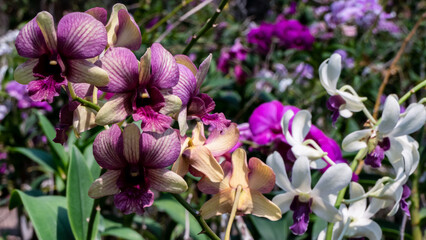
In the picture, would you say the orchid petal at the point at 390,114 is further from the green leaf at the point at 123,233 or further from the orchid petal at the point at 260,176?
the green leaf at the point at 123,233

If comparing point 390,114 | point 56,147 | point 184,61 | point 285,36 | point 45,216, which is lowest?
point 285,36

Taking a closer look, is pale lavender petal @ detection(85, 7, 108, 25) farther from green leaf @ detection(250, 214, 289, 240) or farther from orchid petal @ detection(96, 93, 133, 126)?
Answer: green leaf @ detection(250, 214, 289, 240)

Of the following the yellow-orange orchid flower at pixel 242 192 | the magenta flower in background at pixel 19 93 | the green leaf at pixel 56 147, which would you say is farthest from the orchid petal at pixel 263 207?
the magenta flower in background at pixel 19 93

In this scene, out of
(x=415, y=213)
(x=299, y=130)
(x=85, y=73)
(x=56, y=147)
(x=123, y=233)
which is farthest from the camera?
(x=56, y=147)

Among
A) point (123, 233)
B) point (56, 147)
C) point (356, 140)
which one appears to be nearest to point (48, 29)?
point (356, 140)

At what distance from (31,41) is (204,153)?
227mm

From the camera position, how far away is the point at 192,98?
1.66 ft

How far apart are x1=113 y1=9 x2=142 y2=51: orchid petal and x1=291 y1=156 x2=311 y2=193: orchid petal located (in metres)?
0.26

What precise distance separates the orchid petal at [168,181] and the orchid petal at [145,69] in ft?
0.33

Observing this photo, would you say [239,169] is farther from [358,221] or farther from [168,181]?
[358,221]

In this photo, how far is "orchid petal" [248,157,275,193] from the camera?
0.55 metres

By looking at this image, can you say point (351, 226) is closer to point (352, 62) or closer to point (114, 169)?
point (114, 169)

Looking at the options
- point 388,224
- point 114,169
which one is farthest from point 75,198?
point 388,224

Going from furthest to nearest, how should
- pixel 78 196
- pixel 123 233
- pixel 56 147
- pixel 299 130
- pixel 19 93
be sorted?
1. pixel 19 93
2. pixel 56 147
3. pixel 123 233
4. pixel 78 196
5. pixel 299 130
